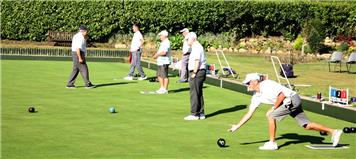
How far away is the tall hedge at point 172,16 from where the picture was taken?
2845cm

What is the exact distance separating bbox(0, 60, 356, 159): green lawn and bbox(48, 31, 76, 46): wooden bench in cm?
1063

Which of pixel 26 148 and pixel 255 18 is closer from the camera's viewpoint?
pixel 26 148

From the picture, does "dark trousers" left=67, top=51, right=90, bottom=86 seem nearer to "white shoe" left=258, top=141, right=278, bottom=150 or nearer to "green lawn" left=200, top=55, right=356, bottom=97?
"green lawn" left=200, top=55, right=356, bottom=97

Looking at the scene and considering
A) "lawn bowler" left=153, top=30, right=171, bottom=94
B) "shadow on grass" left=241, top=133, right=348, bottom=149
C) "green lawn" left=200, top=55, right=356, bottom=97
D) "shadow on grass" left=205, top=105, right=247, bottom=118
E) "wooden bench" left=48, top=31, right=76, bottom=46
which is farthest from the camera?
"wooden bench" left=48, top=31, right=76, bottom=46

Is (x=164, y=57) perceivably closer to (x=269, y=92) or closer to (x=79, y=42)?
(x=79, y=42)

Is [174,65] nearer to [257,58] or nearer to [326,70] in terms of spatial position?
[326,70]

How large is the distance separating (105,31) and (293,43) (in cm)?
→ 709

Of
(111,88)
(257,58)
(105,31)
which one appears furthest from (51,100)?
(105,31)

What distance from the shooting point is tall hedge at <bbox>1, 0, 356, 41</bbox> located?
93.4 feet

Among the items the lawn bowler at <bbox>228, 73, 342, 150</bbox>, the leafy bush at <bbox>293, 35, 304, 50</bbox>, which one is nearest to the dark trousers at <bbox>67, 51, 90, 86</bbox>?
the lawn bowler at <bbox>228, 73, 342, 150</bbox>

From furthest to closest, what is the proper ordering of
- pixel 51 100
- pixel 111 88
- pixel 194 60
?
pixel 111 88 < pixel 51 100 < pixel 194 60

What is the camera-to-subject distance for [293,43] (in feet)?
98.0

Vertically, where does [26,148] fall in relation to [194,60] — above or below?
below

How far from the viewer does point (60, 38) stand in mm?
27719
